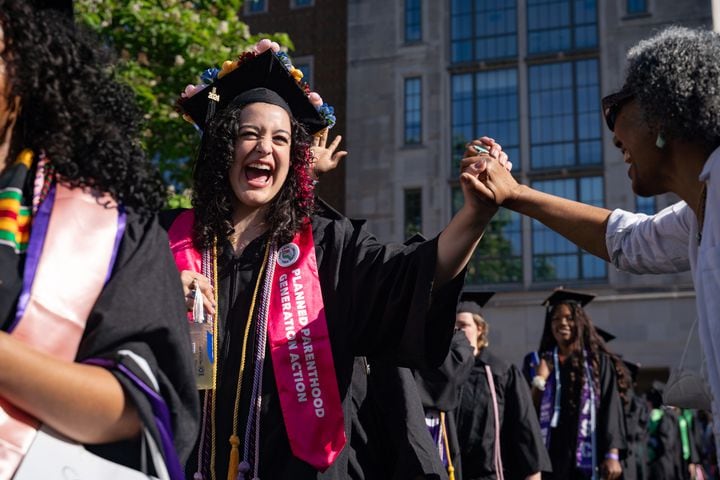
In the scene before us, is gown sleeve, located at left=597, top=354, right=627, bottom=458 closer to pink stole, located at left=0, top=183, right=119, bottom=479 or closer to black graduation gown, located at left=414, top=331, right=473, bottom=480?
black graduation gown, located at left=414, top=331, right=473, bottom=480

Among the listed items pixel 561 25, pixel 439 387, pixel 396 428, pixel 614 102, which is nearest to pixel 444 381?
pixel 439 387

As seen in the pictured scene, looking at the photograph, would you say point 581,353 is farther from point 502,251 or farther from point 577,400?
point 502,251

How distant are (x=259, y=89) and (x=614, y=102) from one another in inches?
55.7

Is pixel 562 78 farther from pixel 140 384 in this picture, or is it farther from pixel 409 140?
pixel 140 384

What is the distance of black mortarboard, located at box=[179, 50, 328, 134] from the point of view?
3.77 meters

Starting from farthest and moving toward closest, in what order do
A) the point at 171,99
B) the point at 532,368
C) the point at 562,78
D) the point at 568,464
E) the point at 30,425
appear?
the point at 562,78 → the point at 171,99 → the point at 532,368 → the point at 568,464 → the point at 30,425

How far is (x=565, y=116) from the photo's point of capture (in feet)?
80.2

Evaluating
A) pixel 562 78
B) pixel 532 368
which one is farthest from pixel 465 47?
pixel 532 368

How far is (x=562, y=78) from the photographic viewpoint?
24.6 meters

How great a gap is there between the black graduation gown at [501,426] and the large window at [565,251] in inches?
617

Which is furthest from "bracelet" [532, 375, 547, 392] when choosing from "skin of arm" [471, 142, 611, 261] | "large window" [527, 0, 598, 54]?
"large window" [527, 0, 598, 54]

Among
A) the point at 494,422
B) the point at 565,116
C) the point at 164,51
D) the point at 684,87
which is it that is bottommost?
the point at 494,422

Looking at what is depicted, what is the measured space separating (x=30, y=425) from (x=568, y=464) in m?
8.05

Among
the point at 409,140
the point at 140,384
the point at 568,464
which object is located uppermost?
the point at 409,140
